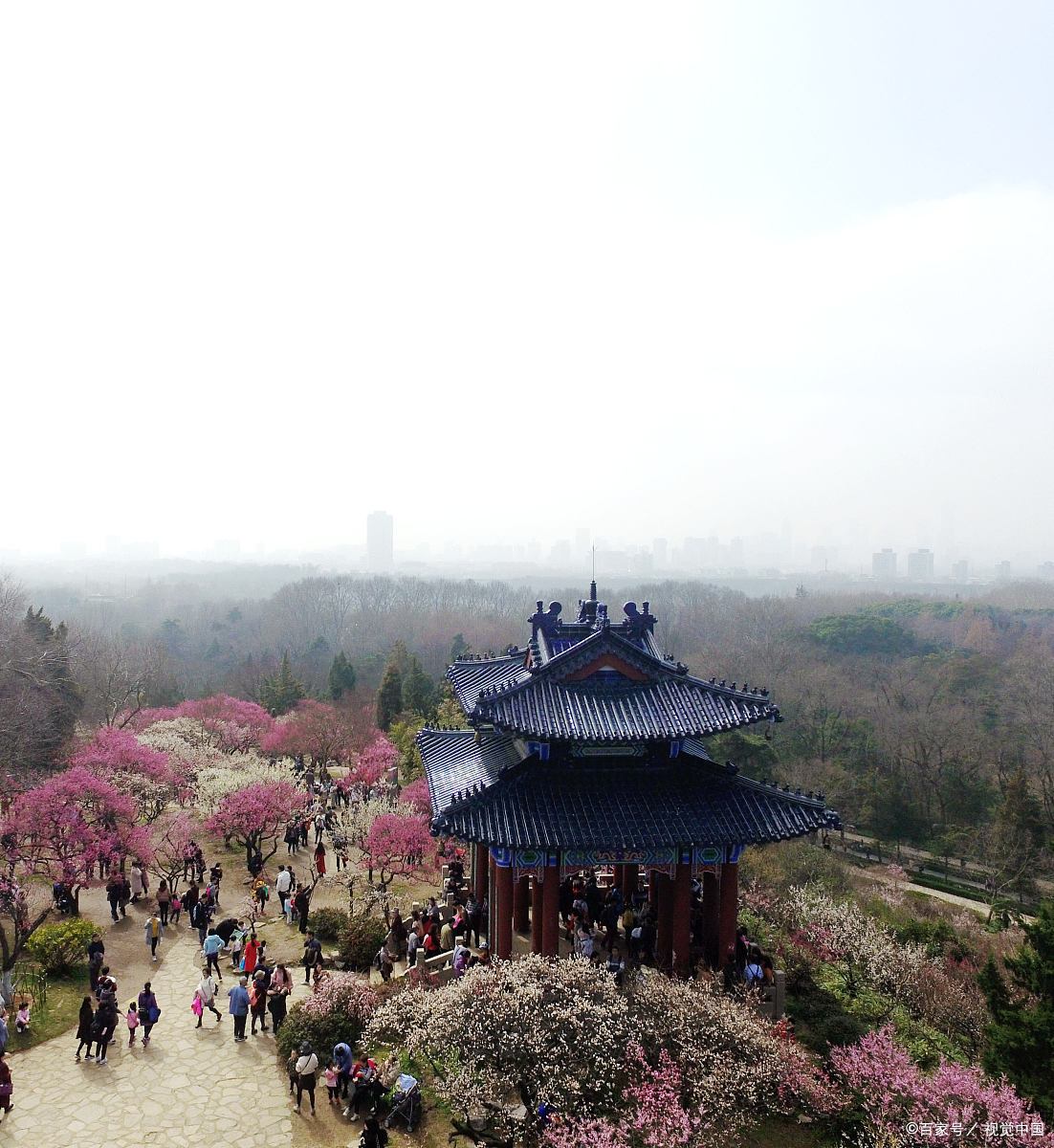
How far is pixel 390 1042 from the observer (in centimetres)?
1512

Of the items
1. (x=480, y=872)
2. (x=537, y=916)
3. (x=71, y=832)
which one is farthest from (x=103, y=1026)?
(x=537, y=916)

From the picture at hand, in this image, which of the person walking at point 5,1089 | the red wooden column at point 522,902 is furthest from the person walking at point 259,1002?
the red wooden column at point 522,902

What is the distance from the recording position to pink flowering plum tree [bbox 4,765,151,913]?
21.0 m

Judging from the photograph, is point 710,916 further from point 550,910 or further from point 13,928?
point 13,928

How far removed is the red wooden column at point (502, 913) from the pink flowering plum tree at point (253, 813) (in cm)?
1222

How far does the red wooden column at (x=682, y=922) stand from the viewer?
645 inches

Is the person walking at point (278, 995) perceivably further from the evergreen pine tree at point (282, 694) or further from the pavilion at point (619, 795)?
the evergreen pine tree at point (282, 694)

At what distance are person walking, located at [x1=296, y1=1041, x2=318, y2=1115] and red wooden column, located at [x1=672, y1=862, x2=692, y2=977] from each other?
286 inches

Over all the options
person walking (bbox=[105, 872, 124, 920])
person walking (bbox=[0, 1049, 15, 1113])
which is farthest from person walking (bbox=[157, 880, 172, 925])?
person walking (bbox=[0, 1049, 15, 1113])

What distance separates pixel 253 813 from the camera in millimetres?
26109

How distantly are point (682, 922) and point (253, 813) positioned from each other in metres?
15.5

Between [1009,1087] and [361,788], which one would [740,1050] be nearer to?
[1009,1087]

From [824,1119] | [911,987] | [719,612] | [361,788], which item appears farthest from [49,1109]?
[719,612]

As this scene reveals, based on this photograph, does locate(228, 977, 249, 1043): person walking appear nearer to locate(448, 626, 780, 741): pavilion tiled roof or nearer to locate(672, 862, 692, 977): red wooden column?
locate(448, 626, 780, 741): pavilion tiled roof
